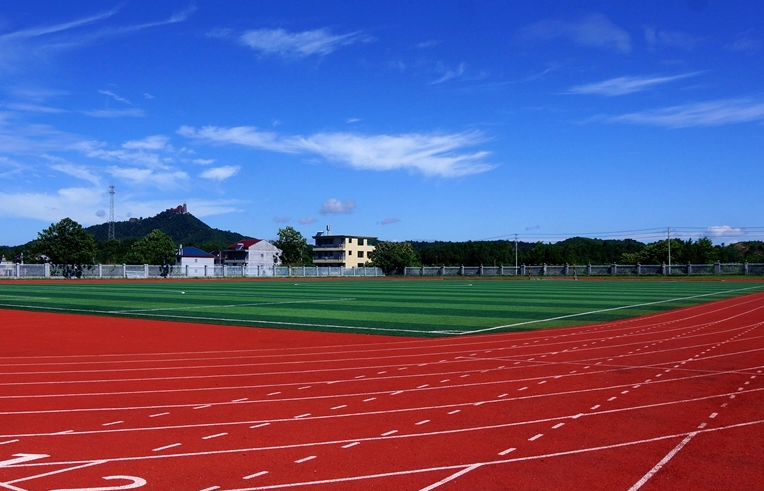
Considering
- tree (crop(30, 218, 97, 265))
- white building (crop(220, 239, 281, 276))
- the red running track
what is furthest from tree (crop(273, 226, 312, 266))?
the red running track

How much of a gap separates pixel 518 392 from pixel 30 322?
1823cm

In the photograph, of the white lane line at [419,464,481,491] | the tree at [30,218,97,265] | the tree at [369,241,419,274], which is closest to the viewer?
the white lane line at [419,464,481,491]

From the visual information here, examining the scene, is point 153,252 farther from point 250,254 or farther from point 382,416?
point 382,416

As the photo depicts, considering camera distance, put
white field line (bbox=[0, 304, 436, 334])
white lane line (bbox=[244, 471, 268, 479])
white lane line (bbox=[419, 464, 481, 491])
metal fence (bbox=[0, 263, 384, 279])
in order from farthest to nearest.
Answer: metal fence (bbox=[0, 263, 384, 279]) → white field line (bbox=[0, 304, 436, 334]) → white lane line (bbox=[244, 471, 268, 479]) → white lane line (bbox=[419, 464, 481, 491])

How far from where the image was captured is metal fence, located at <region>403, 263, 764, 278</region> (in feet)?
257

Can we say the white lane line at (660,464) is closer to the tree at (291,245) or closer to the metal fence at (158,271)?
the metal fence at (158,271)

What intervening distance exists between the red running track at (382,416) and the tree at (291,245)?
9602 centimetres

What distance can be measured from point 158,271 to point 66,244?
10.6 meters

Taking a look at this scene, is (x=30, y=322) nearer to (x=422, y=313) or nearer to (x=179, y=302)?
(x=179, y=302)

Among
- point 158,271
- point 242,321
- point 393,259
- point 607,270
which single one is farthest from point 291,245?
point 242,321

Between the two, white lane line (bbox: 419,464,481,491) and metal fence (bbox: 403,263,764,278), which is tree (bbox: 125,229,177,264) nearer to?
metal fence (bbox: 403,263,764,278)

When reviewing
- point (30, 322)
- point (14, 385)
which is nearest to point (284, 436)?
point (14, 385)

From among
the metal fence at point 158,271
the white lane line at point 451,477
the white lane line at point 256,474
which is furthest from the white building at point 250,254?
the white lane line at point 451,477

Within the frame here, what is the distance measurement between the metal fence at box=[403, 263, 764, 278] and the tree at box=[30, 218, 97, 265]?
4729 cm
